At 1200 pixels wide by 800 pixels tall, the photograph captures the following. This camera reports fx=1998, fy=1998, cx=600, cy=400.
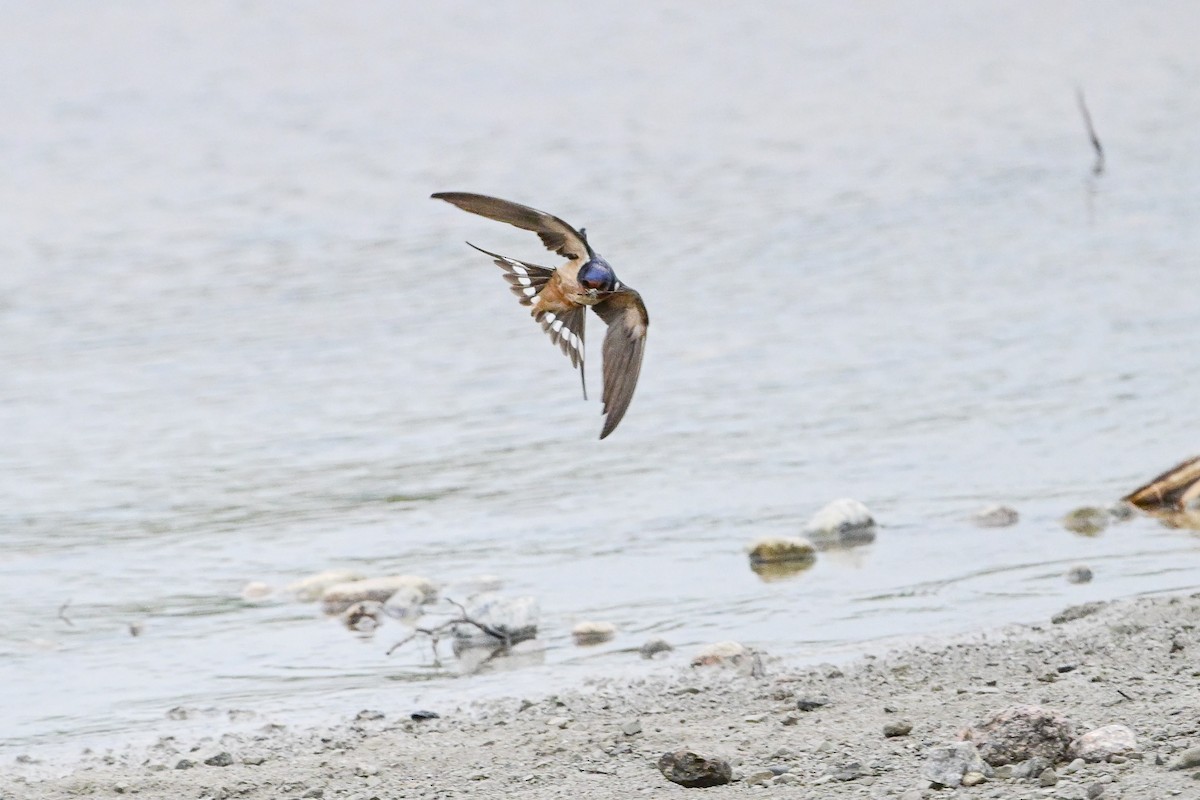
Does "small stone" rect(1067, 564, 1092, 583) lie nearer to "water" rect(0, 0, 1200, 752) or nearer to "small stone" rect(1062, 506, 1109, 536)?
"water" rect(0, 0, 1200, 752)

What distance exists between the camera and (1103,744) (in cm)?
430

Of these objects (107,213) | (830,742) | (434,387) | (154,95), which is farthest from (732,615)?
(154,95)

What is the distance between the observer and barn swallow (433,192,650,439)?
4934 millimetres

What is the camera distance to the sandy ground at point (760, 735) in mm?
4492

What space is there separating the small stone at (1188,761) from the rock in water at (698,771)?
100 centimetres

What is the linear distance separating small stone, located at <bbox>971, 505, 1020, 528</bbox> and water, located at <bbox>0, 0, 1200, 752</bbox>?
0.12 m

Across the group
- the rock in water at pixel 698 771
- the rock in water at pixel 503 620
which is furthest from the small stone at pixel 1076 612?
the rock in water at pixel 698 771

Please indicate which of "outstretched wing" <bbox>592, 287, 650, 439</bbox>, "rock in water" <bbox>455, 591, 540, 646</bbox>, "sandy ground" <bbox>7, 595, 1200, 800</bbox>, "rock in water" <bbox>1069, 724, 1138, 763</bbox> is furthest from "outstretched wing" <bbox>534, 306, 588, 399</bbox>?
"rock in water" <bbox>1069, 724, 1138, 763</bbox>

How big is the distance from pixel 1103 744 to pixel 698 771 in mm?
903

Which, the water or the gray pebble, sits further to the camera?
the water

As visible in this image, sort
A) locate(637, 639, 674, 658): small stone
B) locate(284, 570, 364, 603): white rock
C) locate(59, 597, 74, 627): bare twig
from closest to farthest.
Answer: locate(637, 639, 674, 658): small stone
locate(59, 597, 74, 627): bare twig
locate(284, 570, 364, 603): white rock

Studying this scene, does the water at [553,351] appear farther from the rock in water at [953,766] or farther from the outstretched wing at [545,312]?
the rock in water at [953,766]

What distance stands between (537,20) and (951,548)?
53.4ft

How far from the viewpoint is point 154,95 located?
19.5 meters
